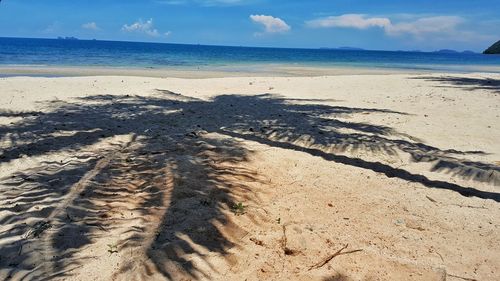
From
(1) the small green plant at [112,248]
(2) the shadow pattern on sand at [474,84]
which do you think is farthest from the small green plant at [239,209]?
(2) the shadow pattern on sand at [474,84]

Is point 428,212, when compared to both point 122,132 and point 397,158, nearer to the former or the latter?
point 397,158

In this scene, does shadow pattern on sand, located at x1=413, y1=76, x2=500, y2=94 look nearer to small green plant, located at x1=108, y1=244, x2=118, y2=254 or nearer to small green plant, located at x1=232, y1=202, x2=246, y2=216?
small green plant, located at x1=232, y1=202, x2=246, y2=216

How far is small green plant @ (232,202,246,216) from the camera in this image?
3482 mm

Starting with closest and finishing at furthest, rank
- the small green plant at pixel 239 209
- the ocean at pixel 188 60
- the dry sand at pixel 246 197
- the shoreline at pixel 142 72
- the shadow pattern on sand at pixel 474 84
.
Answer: the dry sand at pixel 246 197
the small green plant at pixel 239 209
the shadow pattern on sand at pixel 474 84
the shoreline at pixel 142 72
the ocean at pixel 188 60

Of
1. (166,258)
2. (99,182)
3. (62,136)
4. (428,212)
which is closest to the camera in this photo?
(166,258)

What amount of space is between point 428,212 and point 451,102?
796 centimetres

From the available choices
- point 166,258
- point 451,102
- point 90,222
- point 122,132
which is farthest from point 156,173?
point 451,102

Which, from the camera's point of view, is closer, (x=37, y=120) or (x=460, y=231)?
(x=460, y=231)

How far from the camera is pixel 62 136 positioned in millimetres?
6242

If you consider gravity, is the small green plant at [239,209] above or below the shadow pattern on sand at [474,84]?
below

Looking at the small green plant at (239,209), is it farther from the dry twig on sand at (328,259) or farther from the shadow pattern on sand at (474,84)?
the shadow pattern on sand at (474,84)

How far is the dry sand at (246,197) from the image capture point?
275cm

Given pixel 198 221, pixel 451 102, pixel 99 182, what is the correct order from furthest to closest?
pixel 451 102 → pixel 99 182 → pixel 198 221

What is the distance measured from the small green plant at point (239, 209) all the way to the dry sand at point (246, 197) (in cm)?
3
